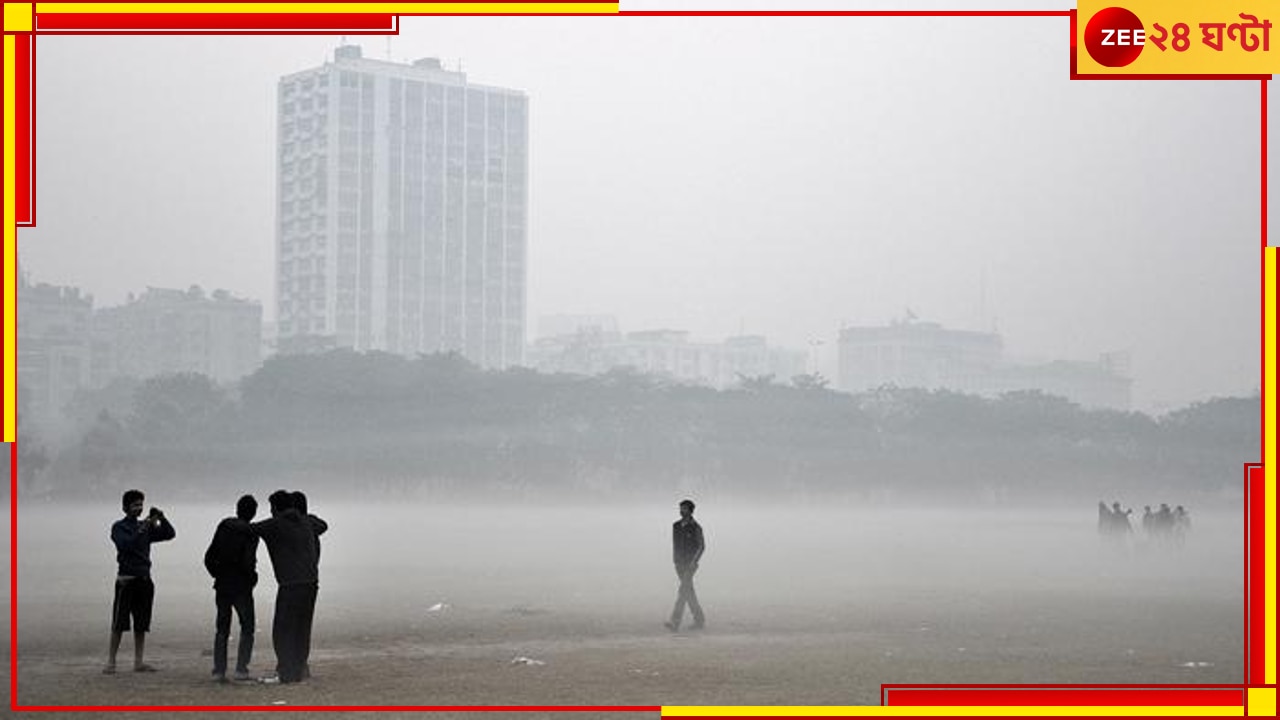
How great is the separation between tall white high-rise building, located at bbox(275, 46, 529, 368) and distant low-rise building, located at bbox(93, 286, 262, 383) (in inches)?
657

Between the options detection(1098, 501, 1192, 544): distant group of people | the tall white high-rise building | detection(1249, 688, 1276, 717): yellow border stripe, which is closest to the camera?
detection(1249, 688, 1276, 717): yellow border stripe

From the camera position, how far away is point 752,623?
24.3 metres

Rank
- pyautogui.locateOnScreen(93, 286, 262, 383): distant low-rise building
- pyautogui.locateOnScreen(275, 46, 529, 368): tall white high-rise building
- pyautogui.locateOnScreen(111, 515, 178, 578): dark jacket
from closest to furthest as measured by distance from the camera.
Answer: pyautogui.locateOnScreen(111, 515, 178, 578): dark jacket, pyautogui.locateOnScreen(275, 46, 529, 368): tall white high-rise building, pyautogui.locateOnScreen(93, 286, 262, 383): distant low-rise building

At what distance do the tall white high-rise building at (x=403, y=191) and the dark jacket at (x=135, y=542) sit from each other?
114ft

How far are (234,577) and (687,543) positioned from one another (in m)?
7.46

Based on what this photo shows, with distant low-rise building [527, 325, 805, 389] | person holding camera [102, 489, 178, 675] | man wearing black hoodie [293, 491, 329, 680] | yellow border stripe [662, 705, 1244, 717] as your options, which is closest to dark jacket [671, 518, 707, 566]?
man wearing black hoodie [293, 491, 329, 680]

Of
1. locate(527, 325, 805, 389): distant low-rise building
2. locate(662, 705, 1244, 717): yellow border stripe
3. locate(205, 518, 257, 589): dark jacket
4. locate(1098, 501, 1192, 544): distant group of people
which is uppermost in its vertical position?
locate(527, 325, 805, 389): distant low-rise building

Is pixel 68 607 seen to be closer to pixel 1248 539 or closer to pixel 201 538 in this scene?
pixel 1248 539

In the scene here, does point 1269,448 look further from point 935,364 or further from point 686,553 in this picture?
point 935,364

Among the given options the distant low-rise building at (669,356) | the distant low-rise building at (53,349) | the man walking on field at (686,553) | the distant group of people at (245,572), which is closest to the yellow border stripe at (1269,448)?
the distant group of people at (245,572)

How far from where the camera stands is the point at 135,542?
15.8 meters

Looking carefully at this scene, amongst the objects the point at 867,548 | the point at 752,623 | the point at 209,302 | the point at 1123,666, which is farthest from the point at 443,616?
the point at 209,302

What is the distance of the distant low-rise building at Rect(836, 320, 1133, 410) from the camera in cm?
9138

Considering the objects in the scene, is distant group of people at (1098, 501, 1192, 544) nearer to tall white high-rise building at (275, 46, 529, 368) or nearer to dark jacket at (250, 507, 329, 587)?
tall white high-rise building at (275, 46, 529, 368)
